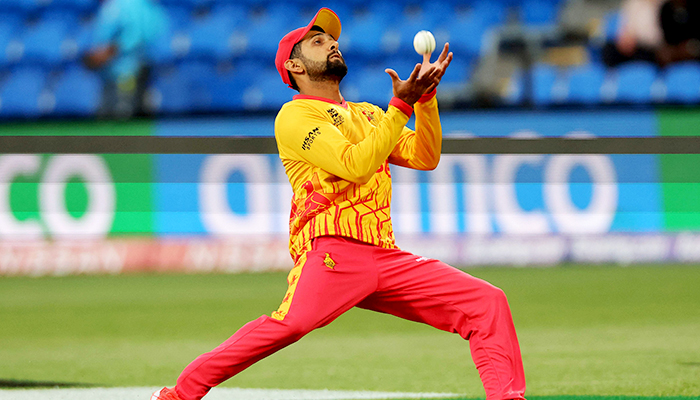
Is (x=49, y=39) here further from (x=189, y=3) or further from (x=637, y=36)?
(x=637, y=36)

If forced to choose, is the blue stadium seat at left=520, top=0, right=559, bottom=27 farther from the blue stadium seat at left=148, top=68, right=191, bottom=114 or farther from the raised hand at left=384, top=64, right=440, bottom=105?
the raised hand at left=384, top=64, right=440, bottom=105

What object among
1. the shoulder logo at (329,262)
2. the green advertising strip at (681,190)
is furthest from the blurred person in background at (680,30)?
the shoulder logo at (329,262)

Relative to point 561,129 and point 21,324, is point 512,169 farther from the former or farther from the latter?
point 21,324

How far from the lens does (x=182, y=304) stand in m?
6.05

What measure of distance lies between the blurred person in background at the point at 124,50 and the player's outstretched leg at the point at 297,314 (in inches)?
213

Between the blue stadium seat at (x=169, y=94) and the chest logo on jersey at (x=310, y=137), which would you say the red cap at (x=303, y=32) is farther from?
the blue stadium seat at (x=169, y=94)

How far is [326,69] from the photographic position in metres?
3.13

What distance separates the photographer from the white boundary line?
365cm

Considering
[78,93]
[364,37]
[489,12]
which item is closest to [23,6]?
[78,93]

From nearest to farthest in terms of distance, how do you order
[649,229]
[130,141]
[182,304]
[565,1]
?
[130,141] → [182,304] → [649,229] → [565,1]

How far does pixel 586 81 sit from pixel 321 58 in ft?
19.4

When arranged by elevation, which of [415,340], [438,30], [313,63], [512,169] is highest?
[438,30]

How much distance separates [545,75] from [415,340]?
4.33 metres

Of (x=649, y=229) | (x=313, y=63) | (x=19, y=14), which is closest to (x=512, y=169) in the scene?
(x=649, y=229)
